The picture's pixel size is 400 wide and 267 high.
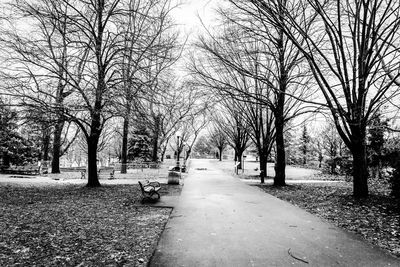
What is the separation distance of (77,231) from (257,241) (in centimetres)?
393

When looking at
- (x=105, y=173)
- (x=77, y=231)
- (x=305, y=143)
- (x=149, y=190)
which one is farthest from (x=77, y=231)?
(x=305, y=143)

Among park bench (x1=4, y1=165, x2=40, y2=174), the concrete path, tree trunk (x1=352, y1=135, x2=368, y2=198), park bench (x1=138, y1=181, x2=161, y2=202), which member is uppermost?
tree trunk (x1=352, y1=135, x2=368, y2=198)

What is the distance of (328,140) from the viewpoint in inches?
1762

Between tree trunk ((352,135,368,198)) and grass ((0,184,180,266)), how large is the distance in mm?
6741

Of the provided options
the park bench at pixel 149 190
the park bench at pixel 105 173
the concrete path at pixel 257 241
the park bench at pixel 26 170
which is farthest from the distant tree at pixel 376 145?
the park bench at pixel 26 170

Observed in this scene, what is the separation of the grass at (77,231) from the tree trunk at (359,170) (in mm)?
6741

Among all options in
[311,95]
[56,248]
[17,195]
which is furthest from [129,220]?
[311,95]

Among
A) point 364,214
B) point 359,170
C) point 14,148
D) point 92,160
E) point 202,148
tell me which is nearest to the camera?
point 364,214

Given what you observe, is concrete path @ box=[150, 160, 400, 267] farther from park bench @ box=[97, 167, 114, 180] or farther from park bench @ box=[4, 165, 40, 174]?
park bench @ box=[4, 165, 40, 174]

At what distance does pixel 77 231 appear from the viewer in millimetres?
5793

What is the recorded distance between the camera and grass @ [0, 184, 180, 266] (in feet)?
14.3

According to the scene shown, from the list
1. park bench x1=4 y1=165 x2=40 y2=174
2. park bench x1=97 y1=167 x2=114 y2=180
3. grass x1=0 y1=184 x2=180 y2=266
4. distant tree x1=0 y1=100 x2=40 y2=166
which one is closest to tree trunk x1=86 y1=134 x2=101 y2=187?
grass x1=0 y1=184 x2=180 y2=266

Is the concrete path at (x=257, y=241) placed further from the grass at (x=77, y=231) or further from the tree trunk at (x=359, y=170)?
the tree trunk at (x=359, y=170)

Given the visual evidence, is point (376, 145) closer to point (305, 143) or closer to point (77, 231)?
point (77, 231)
